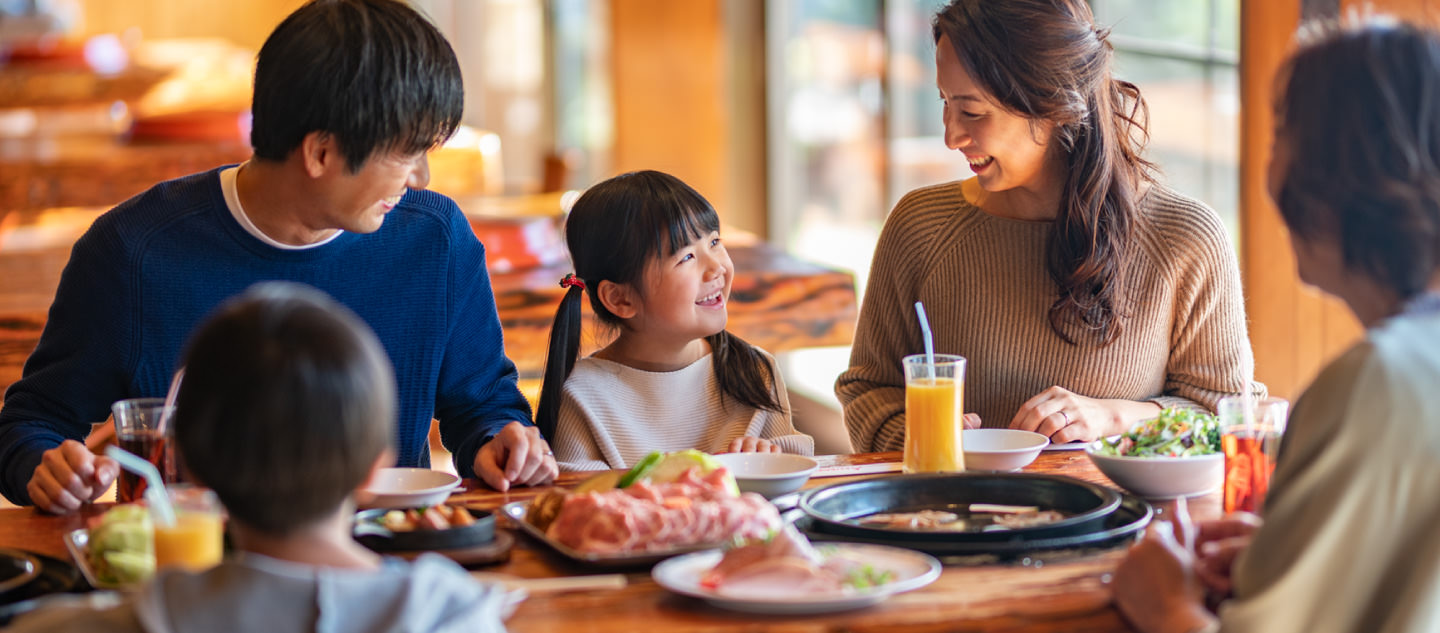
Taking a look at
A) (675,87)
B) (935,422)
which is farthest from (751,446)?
(675,87)

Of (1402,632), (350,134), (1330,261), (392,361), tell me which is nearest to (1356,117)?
(1330,261)

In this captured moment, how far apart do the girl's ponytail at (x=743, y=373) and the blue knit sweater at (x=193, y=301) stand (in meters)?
0.31

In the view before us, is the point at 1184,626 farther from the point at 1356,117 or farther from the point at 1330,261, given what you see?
the point at 1356,117

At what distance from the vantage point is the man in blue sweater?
1785 millimetres

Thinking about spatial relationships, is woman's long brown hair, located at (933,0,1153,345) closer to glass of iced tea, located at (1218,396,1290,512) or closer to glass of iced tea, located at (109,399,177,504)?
glass of iced tea, located at (1218,396,1290,512)

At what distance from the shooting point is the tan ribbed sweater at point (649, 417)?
2059 millimetres

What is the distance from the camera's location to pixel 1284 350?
263 centimetres

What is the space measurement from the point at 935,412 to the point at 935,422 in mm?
13

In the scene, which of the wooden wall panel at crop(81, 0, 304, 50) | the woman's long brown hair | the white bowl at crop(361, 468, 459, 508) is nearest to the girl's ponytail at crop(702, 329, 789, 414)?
the woman's long brown hair

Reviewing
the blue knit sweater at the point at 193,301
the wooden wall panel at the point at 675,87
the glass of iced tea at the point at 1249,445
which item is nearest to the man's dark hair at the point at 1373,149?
the glass of iced tea at the point at 1249,445

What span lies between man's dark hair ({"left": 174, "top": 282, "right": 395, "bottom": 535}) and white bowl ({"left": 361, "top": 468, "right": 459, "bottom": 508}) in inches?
19.9

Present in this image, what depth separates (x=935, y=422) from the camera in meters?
1.69

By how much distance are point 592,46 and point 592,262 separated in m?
6.77

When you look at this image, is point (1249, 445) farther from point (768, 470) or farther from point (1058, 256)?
point (1058, 256)
